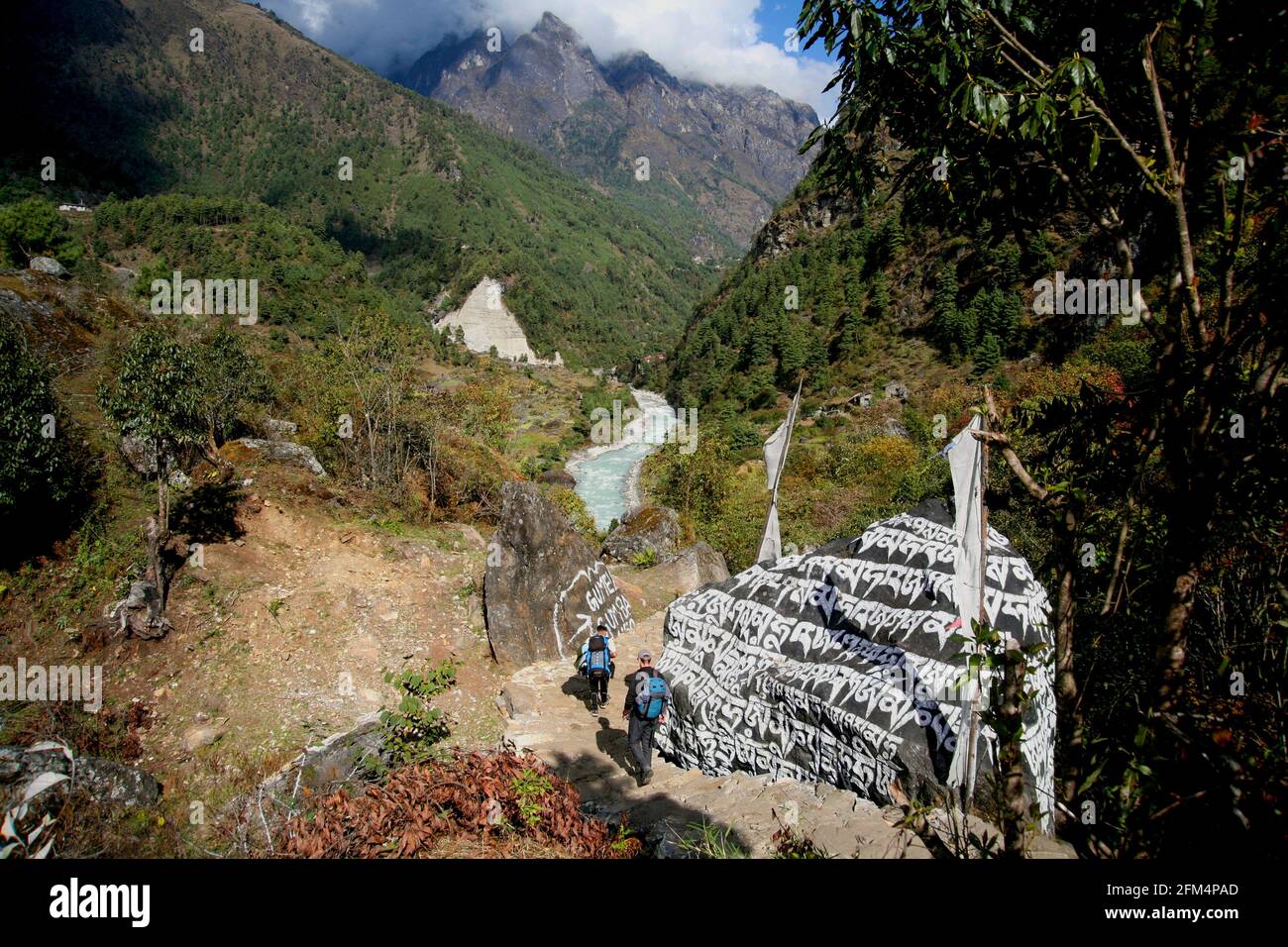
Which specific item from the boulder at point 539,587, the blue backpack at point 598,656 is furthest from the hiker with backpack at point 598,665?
the boulder at point 539,587

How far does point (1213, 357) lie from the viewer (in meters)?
3.43

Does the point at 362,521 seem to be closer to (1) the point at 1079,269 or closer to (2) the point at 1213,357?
(2) the point at 1213,357

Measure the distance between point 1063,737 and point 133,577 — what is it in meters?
16.7

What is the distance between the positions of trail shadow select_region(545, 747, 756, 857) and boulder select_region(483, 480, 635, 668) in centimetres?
356

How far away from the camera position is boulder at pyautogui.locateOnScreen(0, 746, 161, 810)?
22.1 feet

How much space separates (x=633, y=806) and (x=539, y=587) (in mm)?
6585

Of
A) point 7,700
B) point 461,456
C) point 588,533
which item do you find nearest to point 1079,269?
point 588,533

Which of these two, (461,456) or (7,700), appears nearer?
(7,700)

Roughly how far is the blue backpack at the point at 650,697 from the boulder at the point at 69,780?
6.44m

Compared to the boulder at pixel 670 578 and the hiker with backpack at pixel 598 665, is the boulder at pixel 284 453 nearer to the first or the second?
the boulder at pixel 670 578

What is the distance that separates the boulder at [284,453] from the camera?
20188 mm
